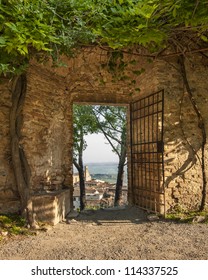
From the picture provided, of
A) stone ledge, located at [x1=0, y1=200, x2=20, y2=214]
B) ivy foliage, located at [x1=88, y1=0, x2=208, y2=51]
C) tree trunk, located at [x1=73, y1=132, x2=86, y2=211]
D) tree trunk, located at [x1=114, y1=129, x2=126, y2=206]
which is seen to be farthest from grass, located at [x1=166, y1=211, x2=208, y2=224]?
tree trunk, located at [x1=73, y1=132, x2=86, y2=211]

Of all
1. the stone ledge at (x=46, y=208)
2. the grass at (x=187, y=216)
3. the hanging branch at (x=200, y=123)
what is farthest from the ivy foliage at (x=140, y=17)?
the grass at (x=187, y=216)

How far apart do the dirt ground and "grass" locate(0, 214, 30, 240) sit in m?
0.17

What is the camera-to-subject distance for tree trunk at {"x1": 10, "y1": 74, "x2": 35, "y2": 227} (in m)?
4.32

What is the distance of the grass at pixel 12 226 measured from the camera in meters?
3.73

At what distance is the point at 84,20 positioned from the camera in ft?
12.3

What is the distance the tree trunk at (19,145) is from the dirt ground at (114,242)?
0.85 metres

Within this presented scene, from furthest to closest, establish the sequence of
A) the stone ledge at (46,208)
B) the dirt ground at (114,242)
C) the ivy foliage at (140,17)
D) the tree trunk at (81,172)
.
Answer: the tree trunk at (81,172), the stone ledge at (46,208), the ivy foliage at (140,17), the dirt ground at (114,242)

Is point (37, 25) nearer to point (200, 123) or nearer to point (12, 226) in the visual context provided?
point (12, 226)

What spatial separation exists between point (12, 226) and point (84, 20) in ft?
11.1

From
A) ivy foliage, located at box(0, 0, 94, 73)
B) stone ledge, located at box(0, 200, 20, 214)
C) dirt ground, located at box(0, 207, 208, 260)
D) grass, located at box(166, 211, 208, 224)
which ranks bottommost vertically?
dirt ground, located at box(0, 207, 208, 260)

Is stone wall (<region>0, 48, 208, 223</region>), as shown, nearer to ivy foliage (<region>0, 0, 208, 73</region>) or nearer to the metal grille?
the metal grille

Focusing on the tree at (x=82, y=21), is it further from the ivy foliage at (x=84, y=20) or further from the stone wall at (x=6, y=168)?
the stone wall at (x=6, y=168)

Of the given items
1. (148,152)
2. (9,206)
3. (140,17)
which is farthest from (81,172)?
(140,17)

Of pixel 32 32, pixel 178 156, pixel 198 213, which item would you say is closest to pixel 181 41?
pixel 178 156
